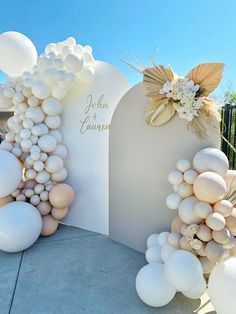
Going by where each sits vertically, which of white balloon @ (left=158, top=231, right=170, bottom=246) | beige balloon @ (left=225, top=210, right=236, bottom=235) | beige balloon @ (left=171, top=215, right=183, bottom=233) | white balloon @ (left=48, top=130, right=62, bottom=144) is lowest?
white balloon @ (left=158, top=231, right=170, bottom=246)

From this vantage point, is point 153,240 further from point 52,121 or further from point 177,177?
point 52,121

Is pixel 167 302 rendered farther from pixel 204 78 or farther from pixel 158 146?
pixel 204 78

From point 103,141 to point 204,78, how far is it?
1.56 m

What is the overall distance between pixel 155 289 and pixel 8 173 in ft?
6.66

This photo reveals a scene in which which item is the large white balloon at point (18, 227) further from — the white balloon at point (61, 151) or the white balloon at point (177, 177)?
the white balloon at point (177, 177)

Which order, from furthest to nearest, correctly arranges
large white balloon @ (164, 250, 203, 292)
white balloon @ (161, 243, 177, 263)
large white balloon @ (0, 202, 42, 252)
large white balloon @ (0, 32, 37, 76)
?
large white balloon @ (0, 32, 37, 76) → large white balloon @ (0, 202, 42, 252) → white balloon @ (161, 243, 177, 263) → large white balloon @ (164, 250, 203, 292)

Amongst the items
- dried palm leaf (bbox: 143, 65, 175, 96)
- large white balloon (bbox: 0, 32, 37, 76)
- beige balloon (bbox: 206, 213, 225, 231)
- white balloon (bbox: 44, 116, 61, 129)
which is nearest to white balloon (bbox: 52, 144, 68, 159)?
white balloon (bbox: 44, 116, 61, 129)

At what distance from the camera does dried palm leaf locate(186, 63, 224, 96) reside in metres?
2.20

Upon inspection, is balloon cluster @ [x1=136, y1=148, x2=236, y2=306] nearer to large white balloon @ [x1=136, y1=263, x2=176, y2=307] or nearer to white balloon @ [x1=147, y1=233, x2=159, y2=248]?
large white balloon @ [x1=136, y1=263, x2=176, y2=307]

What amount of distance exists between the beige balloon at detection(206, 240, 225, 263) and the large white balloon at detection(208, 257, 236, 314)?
0.20 ft

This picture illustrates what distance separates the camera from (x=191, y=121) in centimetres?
235

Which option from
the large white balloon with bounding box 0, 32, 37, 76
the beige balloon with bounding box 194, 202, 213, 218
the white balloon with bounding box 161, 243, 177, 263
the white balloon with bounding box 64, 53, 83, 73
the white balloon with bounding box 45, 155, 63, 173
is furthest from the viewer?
the large white balloon with bounding box 0, 32, 37, 76

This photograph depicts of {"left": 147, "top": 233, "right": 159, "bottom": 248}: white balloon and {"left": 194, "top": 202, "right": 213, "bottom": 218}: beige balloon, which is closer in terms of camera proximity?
{"left": 194, "top": 202, "right": 213, "bottom": 218}: beige balloon

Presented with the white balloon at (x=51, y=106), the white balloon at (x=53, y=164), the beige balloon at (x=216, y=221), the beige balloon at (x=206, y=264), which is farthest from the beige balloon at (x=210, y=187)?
the white balloon at (x=51, y=106)
